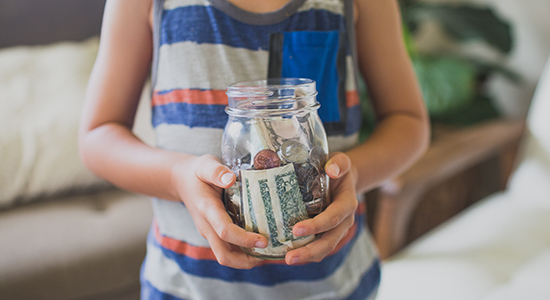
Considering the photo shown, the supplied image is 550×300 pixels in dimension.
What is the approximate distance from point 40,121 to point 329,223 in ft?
3.50

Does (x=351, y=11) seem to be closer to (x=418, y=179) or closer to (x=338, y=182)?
(x=338, y=182)

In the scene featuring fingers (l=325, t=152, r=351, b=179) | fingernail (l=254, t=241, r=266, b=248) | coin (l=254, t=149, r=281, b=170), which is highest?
coin (l=254, t=149, r=281, b=170)

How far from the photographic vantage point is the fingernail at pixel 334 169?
328 millimetres

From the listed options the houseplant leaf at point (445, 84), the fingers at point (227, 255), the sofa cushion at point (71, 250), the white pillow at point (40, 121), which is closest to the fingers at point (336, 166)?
the fingers at point (227, 255)

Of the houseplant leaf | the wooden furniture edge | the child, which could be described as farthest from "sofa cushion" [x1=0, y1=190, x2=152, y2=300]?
the houseplant leaf

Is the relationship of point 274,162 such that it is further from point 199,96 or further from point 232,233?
point 199,96

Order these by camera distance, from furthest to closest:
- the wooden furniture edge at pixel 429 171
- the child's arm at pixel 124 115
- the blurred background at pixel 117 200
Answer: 1. the wooden furniture edge at pixel 429 171
2. the blurred background at pixel 117 200
3. the child's arm at pixel 124 115

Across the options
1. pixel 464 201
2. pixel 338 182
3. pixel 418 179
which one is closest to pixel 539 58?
pixel 464 201

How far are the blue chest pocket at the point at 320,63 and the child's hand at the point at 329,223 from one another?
116mm

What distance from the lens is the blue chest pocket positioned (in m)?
0.44

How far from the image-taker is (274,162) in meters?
0.31

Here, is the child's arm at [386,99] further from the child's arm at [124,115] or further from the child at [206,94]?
the child's arm at [124,115]

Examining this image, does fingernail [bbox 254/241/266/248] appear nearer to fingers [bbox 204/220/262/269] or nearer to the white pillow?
fingers [bbox 204/220/262/269]

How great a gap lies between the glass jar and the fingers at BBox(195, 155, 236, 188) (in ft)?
0.05
